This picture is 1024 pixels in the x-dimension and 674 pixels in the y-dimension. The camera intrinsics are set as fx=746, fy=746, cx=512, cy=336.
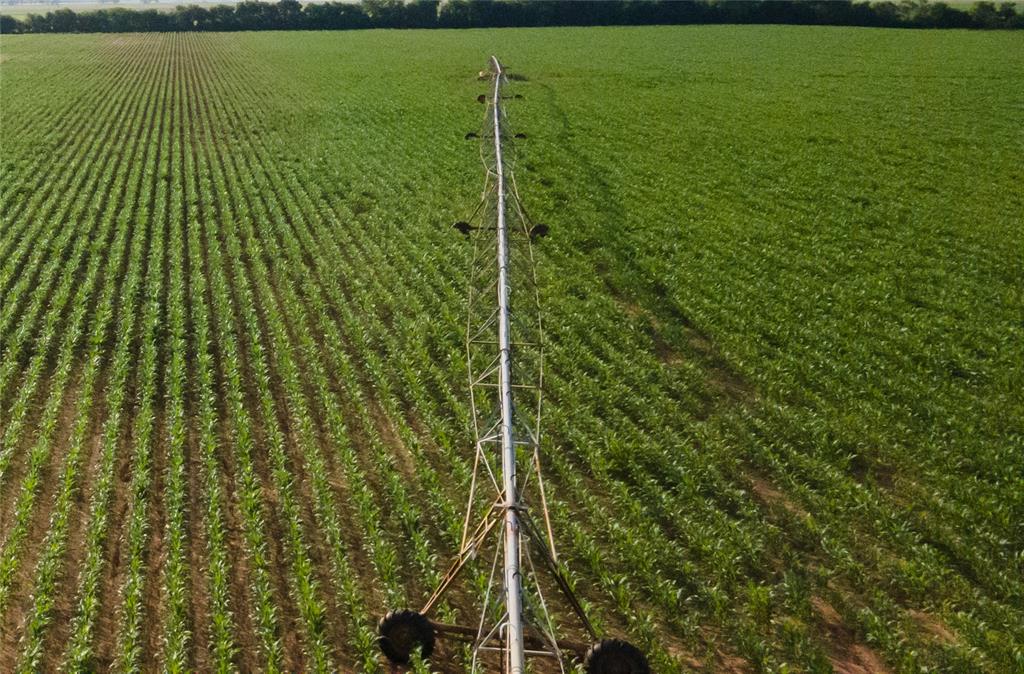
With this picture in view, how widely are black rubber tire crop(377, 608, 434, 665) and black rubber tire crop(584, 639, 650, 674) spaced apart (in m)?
1.57

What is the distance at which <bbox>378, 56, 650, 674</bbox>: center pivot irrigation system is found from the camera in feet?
18.5

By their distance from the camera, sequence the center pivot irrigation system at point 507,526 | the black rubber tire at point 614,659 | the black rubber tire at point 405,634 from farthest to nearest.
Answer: the black rubber tire at point 405,634
the black rubber tire at point 614,659
the center pivot irrigation system at point 507,526

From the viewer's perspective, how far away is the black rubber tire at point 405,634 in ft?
22.3

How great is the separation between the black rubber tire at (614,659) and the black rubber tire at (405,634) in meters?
1.57

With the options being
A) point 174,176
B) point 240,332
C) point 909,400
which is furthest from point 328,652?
point 174,176

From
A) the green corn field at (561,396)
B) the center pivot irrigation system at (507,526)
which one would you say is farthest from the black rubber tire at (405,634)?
the green corn field at (561,396)

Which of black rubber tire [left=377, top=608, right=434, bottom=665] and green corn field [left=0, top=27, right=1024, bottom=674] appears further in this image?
green corn field [left=0, top=27, right=1024, bottom=674]

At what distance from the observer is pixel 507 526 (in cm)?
567

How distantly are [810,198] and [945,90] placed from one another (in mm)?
17174

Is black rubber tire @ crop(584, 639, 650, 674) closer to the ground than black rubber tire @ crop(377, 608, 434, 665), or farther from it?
farther from it

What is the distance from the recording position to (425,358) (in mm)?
12500

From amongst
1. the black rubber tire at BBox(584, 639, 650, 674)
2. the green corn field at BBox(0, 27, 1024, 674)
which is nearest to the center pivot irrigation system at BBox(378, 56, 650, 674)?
the black rubber tire at BBox(584, 639, 650, 674)

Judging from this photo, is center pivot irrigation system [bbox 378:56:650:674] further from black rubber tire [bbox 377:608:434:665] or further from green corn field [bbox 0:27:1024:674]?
green corn field [bbox 0:27:1024:674]

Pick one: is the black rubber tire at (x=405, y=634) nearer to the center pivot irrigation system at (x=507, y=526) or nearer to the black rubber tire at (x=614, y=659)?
the center pivot irrigation system at (x=507, y=526)
